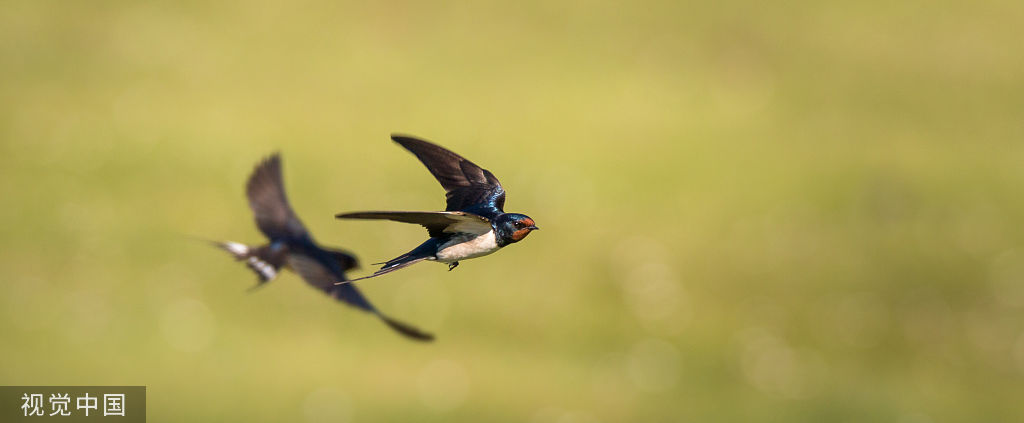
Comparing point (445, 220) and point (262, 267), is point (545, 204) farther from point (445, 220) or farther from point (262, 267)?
point (445, 220)

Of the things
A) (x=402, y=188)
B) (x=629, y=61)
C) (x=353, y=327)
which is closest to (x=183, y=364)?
(x=353, y=327)

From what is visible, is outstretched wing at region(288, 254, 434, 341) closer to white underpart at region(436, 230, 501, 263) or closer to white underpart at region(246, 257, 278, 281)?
white underpart at region(246, 257, 278, 281)

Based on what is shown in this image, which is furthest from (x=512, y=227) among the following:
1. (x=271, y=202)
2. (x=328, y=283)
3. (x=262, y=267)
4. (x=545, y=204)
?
(x=545, y=204)

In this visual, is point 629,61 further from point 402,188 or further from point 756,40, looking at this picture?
point 402,188

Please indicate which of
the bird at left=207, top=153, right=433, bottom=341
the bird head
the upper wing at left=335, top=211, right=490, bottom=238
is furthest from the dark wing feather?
the bird head

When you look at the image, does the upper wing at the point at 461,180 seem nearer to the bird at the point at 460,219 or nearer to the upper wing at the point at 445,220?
the bird at the point at 460,219

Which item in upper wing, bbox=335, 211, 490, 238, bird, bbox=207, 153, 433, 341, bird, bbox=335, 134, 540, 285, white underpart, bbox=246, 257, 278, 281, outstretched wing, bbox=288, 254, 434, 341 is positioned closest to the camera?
upper wing, bbox=335, 211, 490, 238
